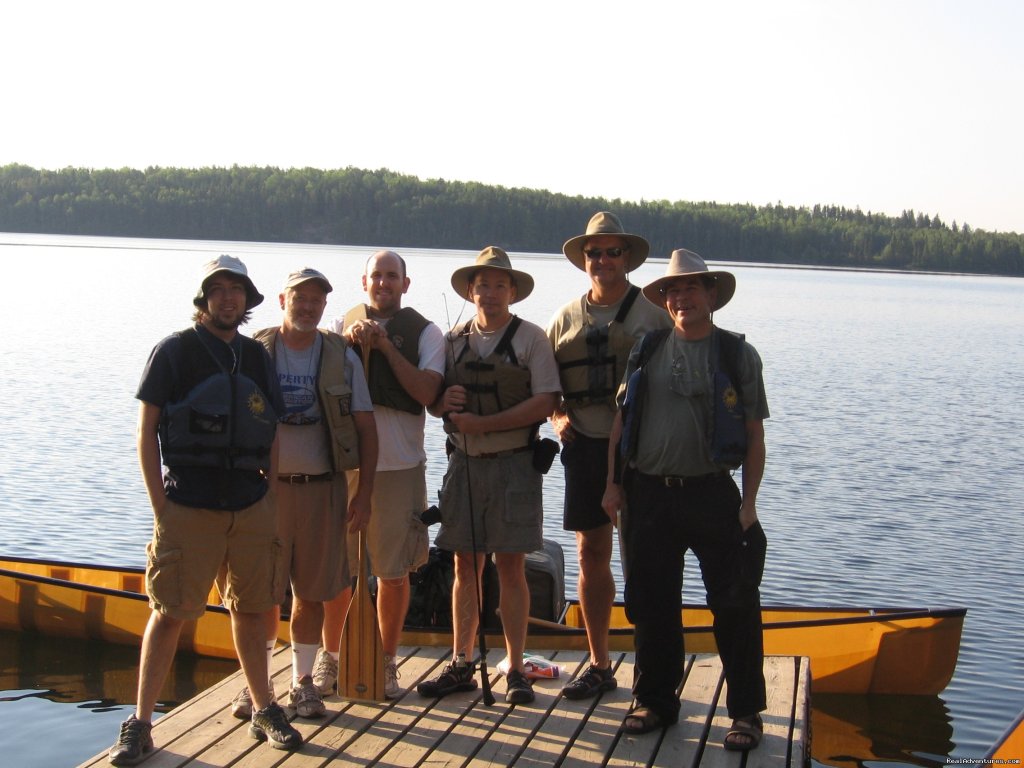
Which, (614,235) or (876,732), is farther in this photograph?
(876,732)

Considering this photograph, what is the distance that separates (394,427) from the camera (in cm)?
545

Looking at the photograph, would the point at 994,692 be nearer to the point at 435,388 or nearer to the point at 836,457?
the point at 435,388

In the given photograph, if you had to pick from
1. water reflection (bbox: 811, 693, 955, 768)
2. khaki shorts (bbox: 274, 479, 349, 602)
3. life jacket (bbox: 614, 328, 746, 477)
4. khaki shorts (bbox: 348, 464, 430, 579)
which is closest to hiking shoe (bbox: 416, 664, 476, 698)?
khaki shorts (bbox: 348, 464, 430, 579)

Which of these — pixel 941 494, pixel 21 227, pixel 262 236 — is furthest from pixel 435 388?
pixel 21 227

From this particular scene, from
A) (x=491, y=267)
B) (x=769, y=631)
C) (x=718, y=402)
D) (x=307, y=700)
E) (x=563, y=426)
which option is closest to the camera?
(x=718, y=402)

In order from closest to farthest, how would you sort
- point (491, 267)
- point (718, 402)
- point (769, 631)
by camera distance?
point (718, 402), point (491, 267), point (769, 631)

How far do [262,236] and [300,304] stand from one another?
330ft

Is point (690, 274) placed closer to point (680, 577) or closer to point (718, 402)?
point (718, 402)

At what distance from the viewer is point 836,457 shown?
17.9 meters

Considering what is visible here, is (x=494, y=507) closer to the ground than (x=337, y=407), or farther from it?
closer to the ground

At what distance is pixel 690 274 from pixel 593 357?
2.42ft

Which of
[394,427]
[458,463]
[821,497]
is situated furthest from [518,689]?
[821,497]

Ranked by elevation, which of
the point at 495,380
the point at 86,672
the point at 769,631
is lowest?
the point at 86,672

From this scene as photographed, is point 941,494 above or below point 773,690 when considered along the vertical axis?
below
